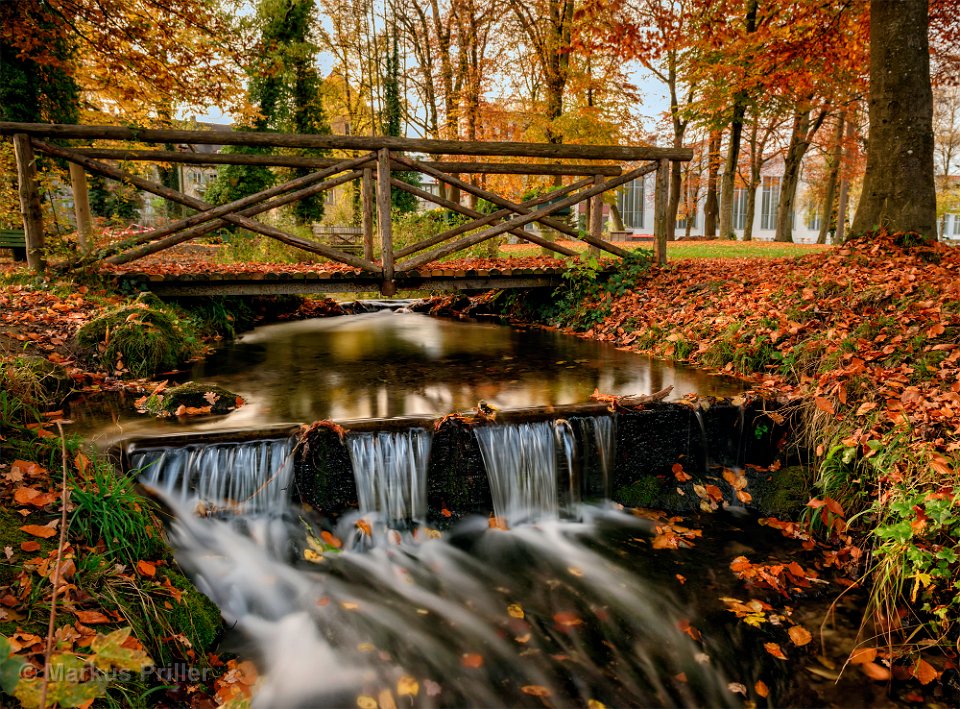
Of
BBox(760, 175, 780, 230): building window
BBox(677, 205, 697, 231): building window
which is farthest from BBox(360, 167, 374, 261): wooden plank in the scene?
BBox(760, 175, 780, 230): building window

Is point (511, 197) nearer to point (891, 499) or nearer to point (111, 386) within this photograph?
point (111, 386)

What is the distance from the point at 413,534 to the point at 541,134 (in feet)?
44.3

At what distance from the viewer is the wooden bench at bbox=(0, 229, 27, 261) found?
32.5 ft

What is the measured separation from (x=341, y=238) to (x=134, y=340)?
11.7 m

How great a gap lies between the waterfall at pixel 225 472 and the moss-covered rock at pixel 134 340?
7.21 ft

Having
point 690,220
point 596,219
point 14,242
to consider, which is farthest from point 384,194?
point 690,220

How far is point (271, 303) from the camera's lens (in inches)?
428

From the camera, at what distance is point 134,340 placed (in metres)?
5.62

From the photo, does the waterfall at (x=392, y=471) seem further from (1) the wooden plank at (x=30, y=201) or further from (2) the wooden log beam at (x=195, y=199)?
(1) the wooden plank at (x=30, y=201)

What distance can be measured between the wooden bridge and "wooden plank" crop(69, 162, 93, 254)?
0.03 m

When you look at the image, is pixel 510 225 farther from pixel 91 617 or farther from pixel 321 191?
pixel 91 617

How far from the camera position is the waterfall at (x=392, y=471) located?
3.98 metres

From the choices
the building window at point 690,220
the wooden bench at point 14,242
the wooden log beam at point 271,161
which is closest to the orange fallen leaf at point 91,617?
the wooden log beam at point 271,161

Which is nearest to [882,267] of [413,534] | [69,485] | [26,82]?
[413,534]
